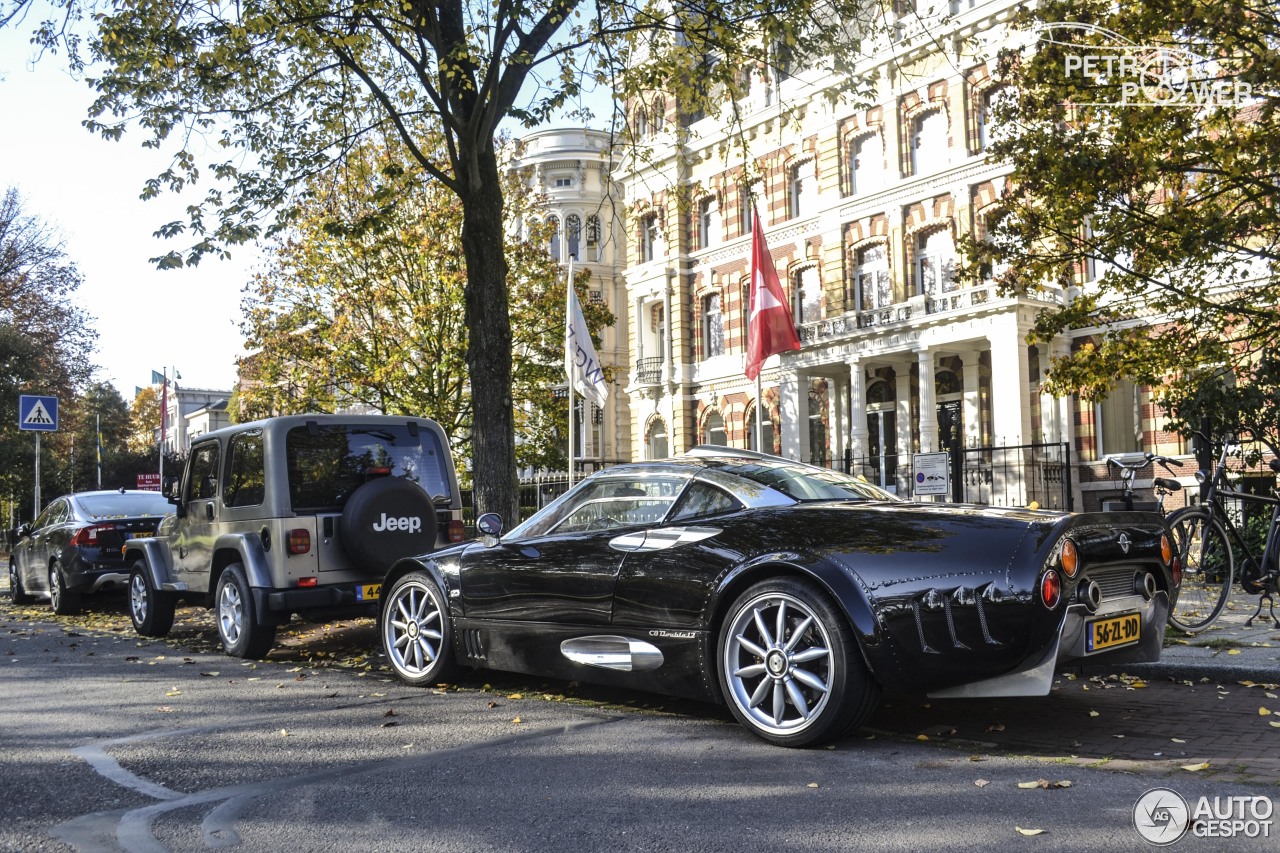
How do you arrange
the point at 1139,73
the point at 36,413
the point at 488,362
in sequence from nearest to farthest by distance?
the point at 488,362 → the point at 1139,73 → the point at 36,413

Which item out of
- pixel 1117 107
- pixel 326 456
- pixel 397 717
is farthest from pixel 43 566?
pixel 1117 107

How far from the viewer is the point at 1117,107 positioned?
482 inches

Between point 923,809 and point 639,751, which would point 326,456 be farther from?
point 923,809

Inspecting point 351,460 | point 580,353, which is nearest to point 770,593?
point 351,460

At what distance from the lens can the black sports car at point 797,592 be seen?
178 inches

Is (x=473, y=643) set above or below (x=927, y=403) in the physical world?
below

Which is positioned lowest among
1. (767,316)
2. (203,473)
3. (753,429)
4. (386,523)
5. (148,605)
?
(148,605)

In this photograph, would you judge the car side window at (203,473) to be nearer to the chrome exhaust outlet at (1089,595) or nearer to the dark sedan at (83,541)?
the dark sedan at (83,541)

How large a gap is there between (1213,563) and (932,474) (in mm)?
6792

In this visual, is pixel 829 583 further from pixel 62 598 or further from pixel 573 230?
pixel 573 230

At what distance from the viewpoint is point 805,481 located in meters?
5.84

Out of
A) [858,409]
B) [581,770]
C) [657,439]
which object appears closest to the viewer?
[581,770]

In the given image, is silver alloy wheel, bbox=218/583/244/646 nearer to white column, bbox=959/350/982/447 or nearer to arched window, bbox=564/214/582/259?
white column, bbox=959/350/982/447

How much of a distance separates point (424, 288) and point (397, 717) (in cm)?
1882
